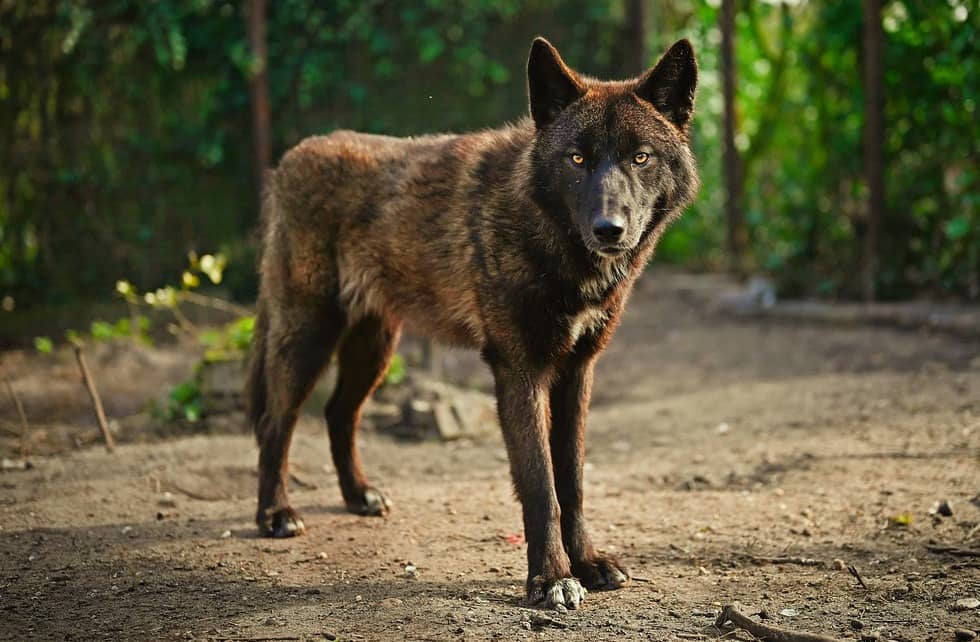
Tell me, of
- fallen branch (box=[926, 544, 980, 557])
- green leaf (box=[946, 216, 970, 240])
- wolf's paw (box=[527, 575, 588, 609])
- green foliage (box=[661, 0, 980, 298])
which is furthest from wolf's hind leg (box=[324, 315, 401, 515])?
green foliage (box=[661, 0, 980, 298])

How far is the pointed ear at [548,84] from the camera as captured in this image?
4094 mm

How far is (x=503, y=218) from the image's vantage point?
4.19 metres

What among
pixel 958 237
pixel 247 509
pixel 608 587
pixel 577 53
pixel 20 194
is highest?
pixel 577 53

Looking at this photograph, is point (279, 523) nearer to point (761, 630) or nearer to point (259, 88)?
point (761, 630)

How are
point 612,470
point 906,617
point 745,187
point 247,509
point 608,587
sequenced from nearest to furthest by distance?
point 906,617 → point 608,587 → point 247,509 → point 612,470 → point 745,187

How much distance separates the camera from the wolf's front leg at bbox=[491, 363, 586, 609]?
385 centimetres

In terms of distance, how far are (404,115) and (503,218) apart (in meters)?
6.48

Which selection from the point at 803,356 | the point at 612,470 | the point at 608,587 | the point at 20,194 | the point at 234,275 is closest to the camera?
the point at 608,587

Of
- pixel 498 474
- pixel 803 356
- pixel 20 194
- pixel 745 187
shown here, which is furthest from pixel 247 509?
pixel 745 187

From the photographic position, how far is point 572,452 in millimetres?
4281

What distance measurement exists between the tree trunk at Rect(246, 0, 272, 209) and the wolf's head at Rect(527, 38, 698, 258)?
5.77 metres

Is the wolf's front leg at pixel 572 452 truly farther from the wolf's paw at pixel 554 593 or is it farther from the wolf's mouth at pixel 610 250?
the wolf's mouth at pixel 610 250

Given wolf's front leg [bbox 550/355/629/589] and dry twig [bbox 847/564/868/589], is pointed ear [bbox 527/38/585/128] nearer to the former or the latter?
wolf's front leg [bbox 550/355/629/589]

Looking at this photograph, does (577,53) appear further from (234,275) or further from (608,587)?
(608,587)
